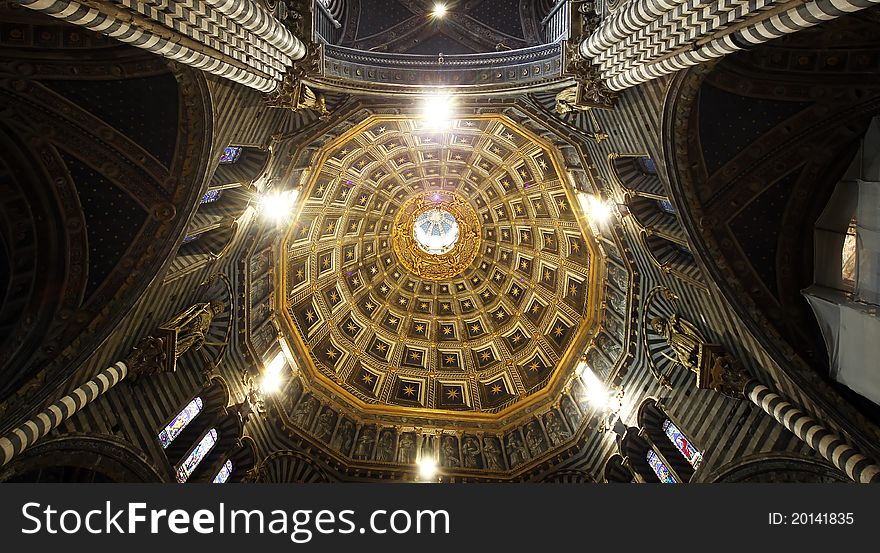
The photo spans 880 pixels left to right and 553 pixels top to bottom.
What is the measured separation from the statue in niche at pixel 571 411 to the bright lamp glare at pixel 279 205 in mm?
16729

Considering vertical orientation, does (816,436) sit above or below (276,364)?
below

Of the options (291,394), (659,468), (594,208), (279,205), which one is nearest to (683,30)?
(594,208)

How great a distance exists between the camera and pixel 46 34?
10648 millimetres

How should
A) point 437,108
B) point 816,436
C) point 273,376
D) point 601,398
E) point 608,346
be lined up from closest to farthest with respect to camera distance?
point 816,436
point 437,108
point 601,398
point 608,346
point 273,376

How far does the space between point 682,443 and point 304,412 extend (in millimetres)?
17411

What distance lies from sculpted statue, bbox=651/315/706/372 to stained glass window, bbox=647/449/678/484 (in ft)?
14.0

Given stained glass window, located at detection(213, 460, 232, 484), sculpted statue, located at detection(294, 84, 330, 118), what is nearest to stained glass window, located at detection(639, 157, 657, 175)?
sculpted statue, located at detection(294, 84, 330, 118)

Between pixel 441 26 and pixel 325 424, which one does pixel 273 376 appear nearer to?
pixel 325 424

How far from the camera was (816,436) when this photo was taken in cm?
1100

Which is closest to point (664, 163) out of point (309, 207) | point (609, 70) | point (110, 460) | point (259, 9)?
point (609, 70)

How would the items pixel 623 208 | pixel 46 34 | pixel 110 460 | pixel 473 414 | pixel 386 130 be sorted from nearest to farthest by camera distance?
pixel 46 34 < pixel 110 460 < pixel 623 208 < pixel 386 130 < pixel 473 414

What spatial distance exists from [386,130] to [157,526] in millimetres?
18701

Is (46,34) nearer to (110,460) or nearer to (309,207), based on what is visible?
(110,460)

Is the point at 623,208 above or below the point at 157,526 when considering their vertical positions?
above
